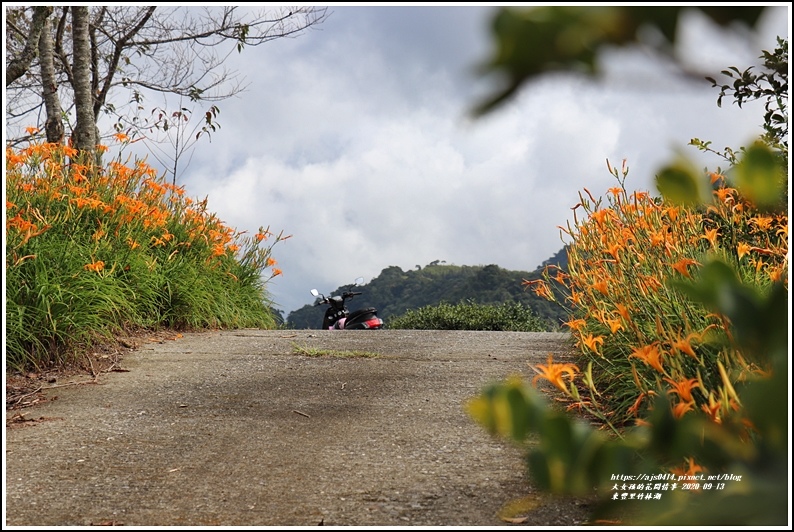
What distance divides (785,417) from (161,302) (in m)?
6.07

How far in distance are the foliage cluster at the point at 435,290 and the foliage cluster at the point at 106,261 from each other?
37.9 ft

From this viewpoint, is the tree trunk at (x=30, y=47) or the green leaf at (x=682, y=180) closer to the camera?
the green leaf at (x=682, y=180)

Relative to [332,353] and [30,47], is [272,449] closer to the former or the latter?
[332,353]

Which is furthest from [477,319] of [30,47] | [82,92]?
[30,47]

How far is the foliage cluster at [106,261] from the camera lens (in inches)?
180

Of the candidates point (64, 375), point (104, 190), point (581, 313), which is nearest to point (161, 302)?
point (104, 190)

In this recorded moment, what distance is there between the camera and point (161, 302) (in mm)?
6129

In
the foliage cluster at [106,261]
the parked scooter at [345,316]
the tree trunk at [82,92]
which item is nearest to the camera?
the foliage cluster at [106,261]

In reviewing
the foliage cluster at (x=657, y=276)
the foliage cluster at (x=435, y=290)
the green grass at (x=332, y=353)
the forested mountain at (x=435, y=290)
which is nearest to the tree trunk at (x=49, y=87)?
the green grass at (x=332, y=353)

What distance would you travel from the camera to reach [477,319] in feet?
35.6

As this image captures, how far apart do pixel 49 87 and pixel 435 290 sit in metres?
20.2

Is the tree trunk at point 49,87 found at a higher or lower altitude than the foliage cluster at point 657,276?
higher

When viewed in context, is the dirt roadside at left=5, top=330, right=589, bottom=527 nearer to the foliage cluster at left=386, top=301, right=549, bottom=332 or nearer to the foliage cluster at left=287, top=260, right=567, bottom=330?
the foliage cluster at left=386, top=301, right=549, bottom=332

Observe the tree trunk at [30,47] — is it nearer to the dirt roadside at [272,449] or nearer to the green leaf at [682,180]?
the dirt roadside at [272,449]
